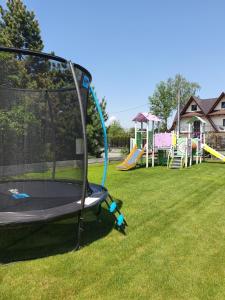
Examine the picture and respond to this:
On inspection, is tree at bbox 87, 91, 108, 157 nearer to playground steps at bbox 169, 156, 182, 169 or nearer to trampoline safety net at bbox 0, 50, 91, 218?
playground steps at bbox 169, 156, 182, 169

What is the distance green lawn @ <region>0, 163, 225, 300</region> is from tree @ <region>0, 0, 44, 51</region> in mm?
13503

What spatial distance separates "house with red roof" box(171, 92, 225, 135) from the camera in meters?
34.6

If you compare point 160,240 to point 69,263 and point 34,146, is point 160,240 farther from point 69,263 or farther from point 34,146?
point 34,146

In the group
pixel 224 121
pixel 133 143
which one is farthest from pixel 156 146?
pixel 224 121

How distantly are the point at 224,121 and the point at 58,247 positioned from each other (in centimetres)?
3418

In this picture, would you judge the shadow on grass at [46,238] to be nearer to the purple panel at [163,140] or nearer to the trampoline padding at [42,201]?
the trampoline padding at [42,201]

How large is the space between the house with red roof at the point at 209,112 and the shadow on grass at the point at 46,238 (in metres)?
30.2

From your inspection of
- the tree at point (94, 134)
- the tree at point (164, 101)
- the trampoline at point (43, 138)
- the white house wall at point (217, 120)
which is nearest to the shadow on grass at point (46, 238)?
the trampoline at point (43, 138)

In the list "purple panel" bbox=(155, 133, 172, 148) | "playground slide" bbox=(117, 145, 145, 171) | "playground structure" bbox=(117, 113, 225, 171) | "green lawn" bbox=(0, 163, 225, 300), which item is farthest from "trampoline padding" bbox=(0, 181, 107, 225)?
"purple panel" bbox=(155, 133, 172, 148)

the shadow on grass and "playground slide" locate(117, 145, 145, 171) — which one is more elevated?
"playground slide" locate(117, 145, 145, 171)

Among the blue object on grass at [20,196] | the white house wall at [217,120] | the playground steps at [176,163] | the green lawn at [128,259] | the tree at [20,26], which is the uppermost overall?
the tree at [20,26]

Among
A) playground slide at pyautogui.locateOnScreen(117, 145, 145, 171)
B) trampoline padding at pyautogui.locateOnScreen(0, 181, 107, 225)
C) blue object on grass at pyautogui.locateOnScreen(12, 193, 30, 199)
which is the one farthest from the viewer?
playground slide at pyautogui.locateOnScreen(117, 145, 145, 171)

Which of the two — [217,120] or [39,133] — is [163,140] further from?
[217,120]

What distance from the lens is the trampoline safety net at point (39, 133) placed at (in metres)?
3.91
